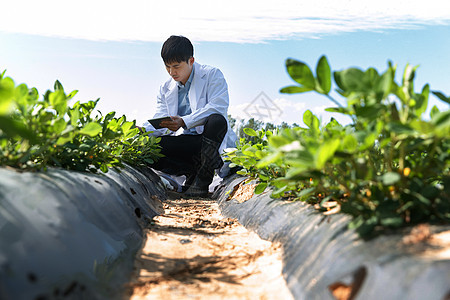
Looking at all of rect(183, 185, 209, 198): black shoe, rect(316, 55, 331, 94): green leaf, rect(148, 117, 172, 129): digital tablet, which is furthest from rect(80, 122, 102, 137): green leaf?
rect(183, 185, 209, 198): black shoe

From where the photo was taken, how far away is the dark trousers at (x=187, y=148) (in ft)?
17.3

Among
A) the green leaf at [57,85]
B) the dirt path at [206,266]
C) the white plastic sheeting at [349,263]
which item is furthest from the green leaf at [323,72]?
the green leaf at [57,85]

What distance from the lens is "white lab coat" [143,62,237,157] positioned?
5.34 m

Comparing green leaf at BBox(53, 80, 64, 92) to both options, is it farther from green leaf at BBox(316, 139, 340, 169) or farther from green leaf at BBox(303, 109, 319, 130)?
green leaf at BBox(316, 139, 340, 169)

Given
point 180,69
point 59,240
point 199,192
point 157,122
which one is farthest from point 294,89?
point 199,192

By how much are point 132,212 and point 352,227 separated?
1568 millimetres

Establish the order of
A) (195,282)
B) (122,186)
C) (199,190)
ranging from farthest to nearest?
1. (199,190)
2. (122,186)
3. (195,282)

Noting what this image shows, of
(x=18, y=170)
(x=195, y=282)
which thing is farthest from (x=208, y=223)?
(x=18, y=170)

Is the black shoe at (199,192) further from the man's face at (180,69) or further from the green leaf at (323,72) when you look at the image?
the green leaf at (323,72)

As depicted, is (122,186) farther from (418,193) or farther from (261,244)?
(418,193)

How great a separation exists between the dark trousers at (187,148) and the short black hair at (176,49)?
0.91m

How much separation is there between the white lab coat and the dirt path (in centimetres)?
277

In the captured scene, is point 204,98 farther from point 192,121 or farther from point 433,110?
point 433,110

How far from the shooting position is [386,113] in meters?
1.45
